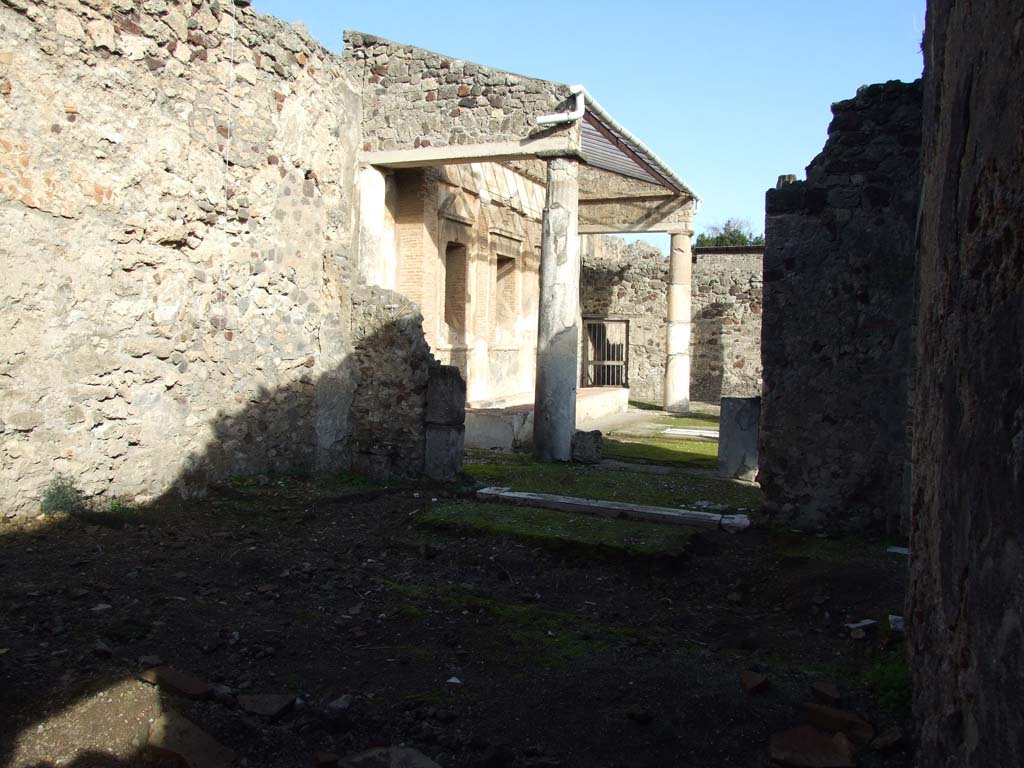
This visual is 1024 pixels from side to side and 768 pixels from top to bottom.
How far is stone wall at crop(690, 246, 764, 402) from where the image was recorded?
2003 centimetres

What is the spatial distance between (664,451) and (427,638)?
25.7 feet

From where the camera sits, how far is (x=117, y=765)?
2764mm

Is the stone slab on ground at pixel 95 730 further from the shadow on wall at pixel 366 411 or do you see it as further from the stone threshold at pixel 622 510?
the shadow on wall at pixel 366 411

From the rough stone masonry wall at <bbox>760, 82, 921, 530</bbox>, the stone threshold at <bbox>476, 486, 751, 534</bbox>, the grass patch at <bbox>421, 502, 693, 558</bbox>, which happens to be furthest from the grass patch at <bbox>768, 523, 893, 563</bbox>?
the grass patch at <bbox>421, 502, 693, 558</bbox>

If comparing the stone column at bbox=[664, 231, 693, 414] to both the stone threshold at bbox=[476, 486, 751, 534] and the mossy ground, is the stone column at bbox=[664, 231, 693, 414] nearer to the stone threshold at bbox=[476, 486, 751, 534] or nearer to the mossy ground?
the mossy ground

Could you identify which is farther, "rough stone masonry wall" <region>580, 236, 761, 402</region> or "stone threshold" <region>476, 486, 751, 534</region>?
"rough stone masonry wall" <region>580, 236, 761, 402</region>

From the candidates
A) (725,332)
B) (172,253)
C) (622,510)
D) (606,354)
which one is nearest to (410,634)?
(622,510)

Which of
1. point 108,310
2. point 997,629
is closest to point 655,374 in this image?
point 108,310

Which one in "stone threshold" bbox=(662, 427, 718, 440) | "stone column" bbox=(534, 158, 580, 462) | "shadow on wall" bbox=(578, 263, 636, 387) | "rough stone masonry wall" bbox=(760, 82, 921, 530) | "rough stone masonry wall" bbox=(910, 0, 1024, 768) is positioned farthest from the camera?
"shadow on wall" bbox=(578, 263, 636, 387)

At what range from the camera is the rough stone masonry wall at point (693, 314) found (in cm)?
2011

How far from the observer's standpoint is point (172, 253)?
6.28 meters

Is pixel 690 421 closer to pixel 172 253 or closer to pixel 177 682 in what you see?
pixel 172 253

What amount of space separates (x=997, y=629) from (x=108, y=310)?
5.57 m

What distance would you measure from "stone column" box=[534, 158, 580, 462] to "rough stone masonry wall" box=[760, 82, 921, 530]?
12.9 ft
